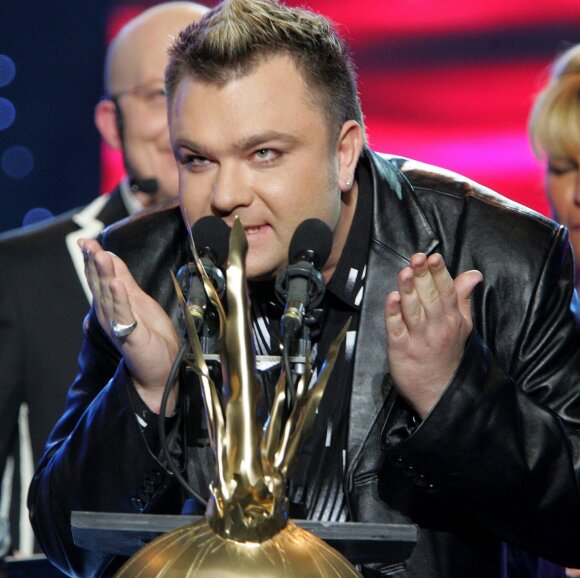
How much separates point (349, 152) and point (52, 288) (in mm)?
1422

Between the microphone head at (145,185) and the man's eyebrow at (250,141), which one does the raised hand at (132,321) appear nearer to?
the man's eyebrow at (250,141)

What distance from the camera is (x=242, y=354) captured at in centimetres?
117

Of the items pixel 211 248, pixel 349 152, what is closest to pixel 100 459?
pixel 211 248

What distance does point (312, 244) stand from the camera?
157cm

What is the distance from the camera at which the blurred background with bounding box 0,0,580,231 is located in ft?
11.3

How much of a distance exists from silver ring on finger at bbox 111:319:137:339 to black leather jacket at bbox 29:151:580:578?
92 mm

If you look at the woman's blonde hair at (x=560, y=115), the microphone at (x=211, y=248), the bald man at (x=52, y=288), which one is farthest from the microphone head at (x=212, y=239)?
the woman's blonde hair at (x=560, y=115)

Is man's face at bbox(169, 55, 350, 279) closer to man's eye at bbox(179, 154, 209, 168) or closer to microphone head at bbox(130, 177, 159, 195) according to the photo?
man's eye at bbox(179, 154, 209, 168)

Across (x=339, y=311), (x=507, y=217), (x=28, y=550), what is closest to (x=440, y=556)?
(x=339, y=311)

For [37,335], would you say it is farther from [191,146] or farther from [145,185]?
[191,146]

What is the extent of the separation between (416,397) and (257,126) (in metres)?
0.49

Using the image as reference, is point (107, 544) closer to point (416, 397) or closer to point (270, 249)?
point (416, 397)

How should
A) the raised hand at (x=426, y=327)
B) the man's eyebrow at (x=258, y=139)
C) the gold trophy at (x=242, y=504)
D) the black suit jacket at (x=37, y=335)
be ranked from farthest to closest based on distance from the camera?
the black suit jacket at (x=37, y=335) < the man's eyebrow at (x=258, y=139) < the raised hand at (x=426, y=327) < the gold trophy at (x=242, y=504)

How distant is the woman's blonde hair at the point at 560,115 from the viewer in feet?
10.0
